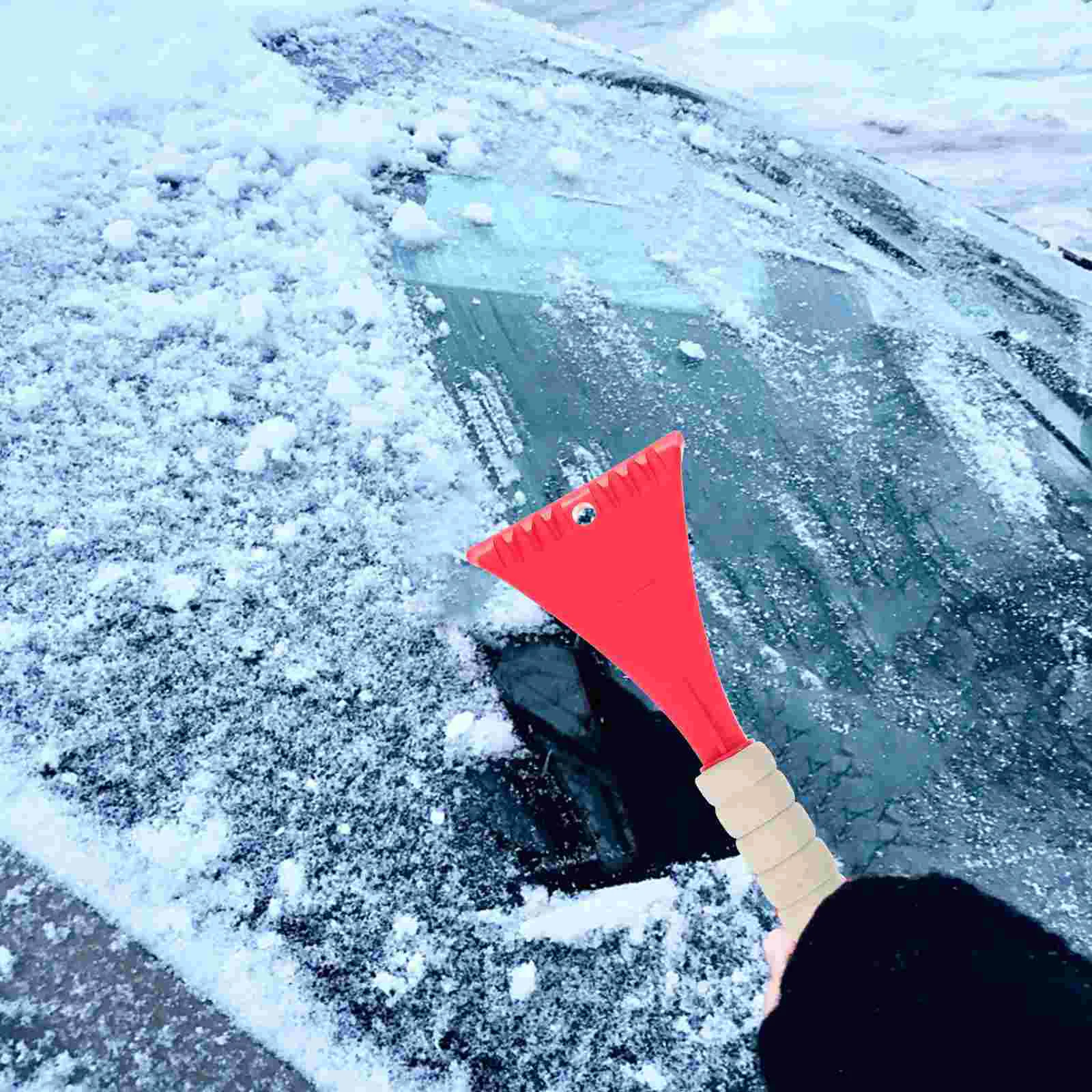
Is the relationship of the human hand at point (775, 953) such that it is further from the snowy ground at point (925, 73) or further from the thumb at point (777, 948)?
the snowy ground at point (925, 73)

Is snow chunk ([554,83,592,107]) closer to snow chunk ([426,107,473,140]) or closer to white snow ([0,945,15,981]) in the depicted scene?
snow chunk ([426,107,473,140])

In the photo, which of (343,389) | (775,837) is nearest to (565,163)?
(343,389)

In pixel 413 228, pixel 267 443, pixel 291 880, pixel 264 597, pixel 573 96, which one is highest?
pixel 573 96

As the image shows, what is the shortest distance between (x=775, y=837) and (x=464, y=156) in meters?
1.07

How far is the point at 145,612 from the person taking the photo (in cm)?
98

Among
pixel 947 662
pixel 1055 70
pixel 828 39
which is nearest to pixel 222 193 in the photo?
pixel 947 662

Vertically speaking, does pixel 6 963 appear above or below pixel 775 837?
below

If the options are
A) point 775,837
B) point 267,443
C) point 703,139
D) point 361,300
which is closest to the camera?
point 775,837

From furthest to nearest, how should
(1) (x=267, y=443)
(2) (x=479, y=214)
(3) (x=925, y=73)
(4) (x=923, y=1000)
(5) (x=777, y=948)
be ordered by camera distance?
(3) (x=925, y=73)
(2) (x=479, y=214)
(1) (x=267, y=443)
(5) (x=777, y=948)
(4) (x=923, y=1000)

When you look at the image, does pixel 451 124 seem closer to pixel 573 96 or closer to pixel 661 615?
pixel 573 96

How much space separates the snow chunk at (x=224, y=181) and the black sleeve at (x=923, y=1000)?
114cm

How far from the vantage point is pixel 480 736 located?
95cm

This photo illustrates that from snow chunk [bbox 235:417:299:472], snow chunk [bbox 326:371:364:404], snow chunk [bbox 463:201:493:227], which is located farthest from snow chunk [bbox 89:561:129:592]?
snow chunk [bbox 463:201:493:227]

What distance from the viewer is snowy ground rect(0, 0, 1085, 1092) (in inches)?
33.6
